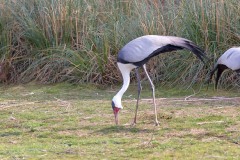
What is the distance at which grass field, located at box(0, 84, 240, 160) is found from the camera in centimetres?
596

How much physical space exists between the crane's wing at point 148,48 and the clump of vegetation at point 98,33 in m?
2.18

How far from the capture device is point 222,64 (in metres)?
8.29

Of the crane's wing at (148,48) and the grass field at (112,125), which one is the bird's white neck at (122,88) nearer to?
the crane's wing at (148,48)

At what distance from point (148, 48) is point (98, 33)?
3212 millimetres

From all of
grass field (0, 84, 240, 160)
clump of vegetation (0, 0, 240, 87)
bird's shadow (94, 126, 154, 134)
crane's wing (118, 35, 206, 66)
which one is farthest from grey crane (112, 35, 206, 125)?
clump of vegetation (0, 0, 240, 87)

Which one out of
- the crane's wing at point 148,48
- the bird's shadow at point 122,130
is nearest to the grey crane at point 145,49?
the crane's wing at point 148,48

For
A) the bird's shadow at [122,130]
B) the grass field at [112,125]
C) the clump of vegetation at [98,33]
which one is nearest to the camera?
the grass field at [112,125]

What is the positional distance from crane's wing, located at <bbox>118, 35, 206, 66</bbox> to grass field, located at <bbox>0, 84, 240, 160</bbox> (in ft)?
2.26

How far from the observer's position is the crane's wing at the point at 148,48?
742cm

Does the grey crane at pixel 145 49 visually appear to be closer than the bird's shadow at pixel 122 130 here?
No

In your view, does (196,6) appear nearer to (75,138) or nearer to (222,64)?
(222,64)

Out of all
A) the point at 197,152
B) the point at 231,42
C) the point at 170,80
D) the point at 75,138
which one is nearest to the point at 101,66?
the point at 170,80

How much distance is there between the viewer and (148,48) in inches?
293

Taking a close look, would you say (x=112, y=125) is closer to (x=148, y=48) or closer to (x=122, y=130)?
(x=122, y=130)
